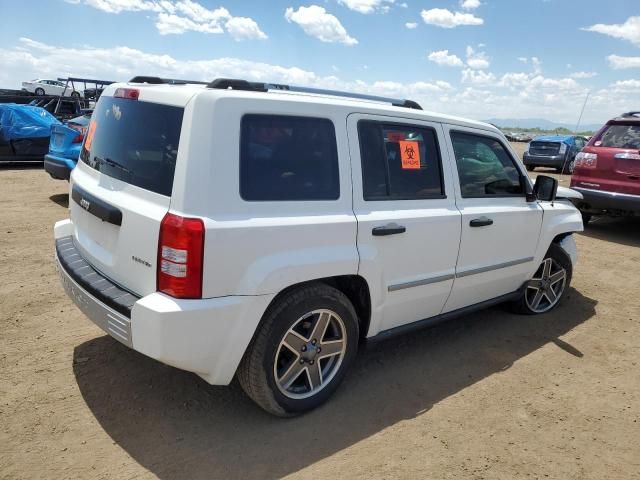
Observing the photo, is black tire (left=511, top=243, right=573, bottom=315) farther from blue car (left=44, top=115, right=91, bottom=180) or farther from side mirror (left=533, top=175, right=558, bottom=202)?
blue car (left=44, top=115, right=91, bottom=180)

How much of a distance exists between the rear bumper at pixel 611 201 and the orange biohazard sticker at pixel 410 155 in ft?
18.3

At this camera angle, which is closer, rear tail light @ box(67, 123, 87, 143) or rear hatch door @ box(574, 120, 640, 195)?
rear hatch door @ box(574, 120, 640, 195)

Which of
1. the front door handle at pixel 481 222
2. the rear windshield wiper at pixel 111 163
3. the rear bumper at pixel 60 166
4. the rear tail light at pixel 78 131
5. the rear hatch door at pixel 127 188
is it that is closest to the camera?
the rear hatch door at pixel 127 188

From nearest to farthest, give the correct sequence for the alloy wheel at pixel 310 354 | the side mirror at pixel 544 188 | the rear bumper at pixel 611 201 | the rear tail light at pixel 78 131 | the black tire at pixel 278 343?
the black tire at pixel 278 343 → the alloy wheel at pixel 310 354 → the side mirror at pixel 544 188 → the rear bumper at pixel 611 201 → the rear tail light at pixel 78 131

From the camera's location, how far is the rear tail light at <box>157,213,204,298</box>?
7.78 ft

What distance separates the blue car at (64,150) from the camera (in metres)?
7.77

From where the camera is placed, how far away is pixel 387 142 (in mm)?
3223

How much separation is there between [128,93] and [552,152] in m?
17.4

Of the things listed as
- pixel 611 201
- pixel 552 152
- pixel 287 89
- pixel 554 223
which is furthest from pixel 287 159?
pixel 552 152

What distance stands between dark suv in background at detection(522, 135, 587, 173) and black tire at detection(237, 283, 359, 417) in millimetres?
16637

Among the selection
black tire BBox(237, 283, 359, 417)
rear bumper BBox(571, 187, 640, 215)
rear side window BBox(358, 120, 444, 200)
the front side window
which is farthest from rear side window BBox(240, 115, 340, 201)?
rear bumper BBox(571, 187, 640, 215)

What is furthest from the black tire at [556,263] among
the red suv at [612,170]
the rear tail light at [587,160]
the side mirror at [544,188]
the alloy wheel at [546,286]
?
the rear tail light at [587,160]

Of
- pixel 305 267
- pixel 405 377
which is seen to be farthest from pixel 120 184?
pixel 405 377

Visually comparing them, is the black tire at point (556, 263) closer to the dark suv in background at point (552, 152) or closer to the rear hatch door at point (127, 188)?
the rear hatch door at point (127, 188)
